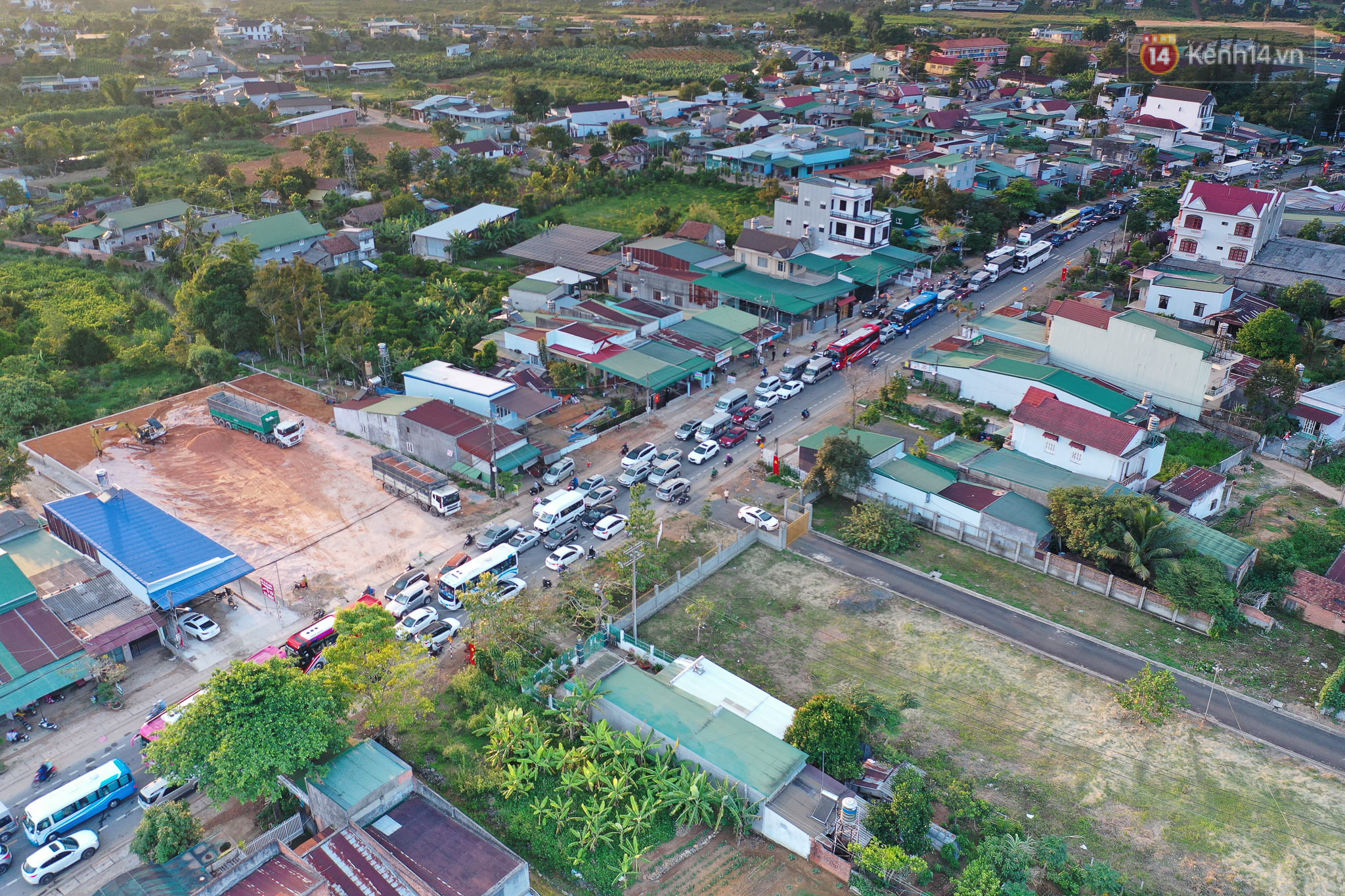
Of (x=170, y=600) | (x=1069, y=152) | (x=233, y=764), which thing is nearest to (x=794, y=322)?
(x=170, y=600)

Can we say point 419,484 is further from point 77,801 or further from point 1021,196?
point 1021,196

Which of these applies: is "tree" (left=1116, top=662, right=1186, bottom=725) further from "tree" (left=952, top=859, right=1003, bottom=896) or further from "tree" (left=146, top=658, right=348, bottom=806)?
"tree" (left=146, top=658, right=348, bottom=806)

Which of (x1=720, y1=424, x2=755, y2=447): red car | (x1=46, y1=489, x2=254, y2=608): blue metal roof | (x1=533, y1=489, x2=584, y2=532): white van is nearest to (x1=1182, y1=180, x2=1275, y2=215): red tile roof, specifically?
(x1=720, y1=424, x2=755, y2=447): red car

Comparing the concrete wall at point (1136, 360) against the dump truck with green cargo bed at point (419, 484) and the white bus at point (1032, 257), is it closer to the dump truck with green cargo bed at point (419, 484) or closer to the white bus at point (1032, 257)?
the white bus at point (1032, 257)

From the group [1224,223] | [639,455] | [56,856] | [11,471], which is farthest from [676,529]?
[1224,223]

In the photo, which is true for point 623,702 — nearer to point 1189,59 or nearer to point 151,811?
point 151,811
